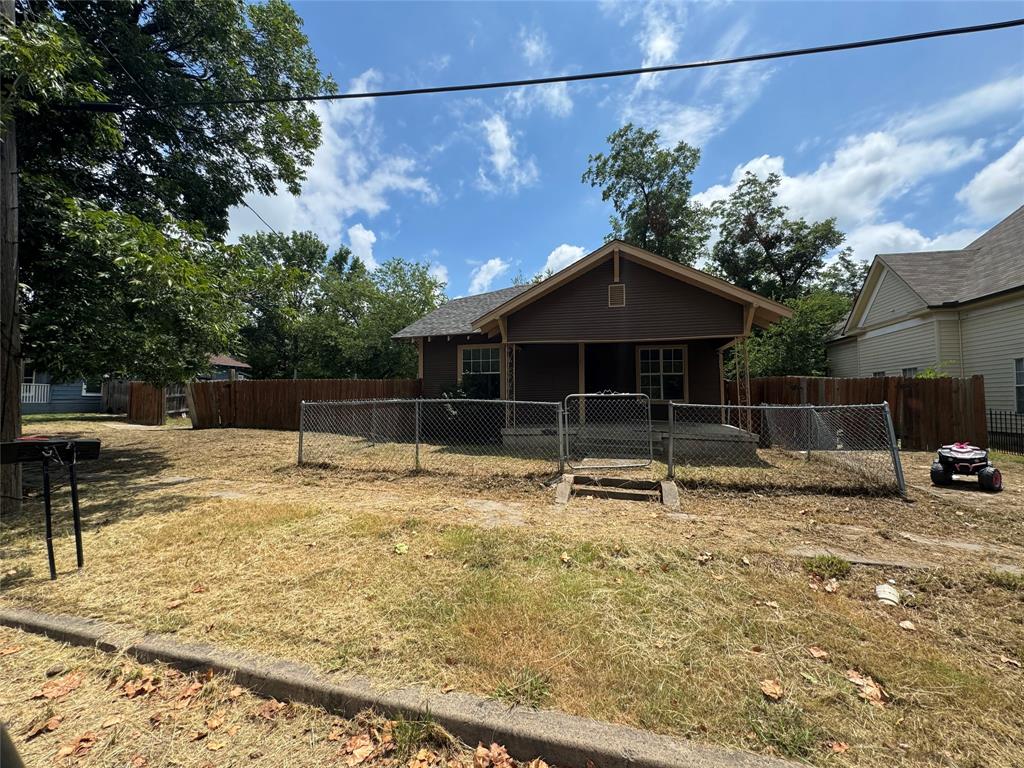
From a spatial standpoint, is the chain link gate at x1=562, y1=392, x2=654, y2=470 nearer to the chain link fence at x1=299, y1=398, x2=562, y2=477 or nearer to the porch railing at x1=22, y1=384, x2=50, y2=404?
the chain link fence at x1=299, y1=398, x2=562, y2=477

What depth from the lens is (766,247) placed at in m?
27.8

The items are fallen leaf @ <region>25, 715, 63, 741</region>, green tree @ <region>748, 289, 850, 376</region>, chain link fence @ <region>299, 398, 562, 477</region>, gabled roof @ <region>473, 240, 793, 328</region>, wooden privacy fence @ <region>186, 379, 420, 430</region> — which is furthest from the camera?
green tree @ <region>748, 289, 850, 376</region>

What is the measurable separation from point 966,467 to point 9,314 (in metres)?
13.5

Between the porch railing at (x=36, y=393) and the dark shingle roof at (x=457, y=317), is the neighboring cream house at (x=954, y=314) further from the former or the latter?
the porch railing at (x=36, y=393)

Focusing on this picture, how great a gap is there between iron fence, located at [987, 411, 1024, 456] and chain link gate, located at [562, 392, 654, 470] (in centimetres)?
874

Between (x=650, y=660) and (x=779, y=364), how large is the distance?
68.3 feet

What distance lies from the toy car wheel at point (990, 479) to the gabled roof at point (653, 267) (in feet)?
14.9

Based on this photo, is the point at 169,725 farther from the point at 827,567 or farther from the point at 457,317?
the point at 457,317

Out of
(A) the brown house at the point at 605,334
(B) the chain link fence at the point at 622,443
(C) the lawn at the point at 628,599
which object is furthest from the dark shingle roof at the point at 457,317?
(C) the lawn at the point at 628,599

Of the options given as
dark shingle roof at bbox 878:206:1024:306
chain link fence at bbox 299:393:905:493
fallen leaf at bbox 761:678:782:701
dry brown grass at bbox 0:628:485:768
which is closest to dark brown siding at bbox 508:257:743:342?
chain link fence at bbox 299:393:905:493

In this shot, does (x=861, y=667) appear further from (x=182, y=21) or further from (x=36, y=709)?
(x=182, y=21)

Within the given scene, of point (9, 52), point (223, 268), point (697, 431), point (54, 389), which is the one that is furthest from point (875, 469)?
point (54, 389)

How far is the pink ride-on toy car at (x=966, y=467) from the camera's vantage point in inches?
242

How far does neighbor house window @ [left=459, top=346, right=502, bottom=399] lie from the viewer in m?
13.0
